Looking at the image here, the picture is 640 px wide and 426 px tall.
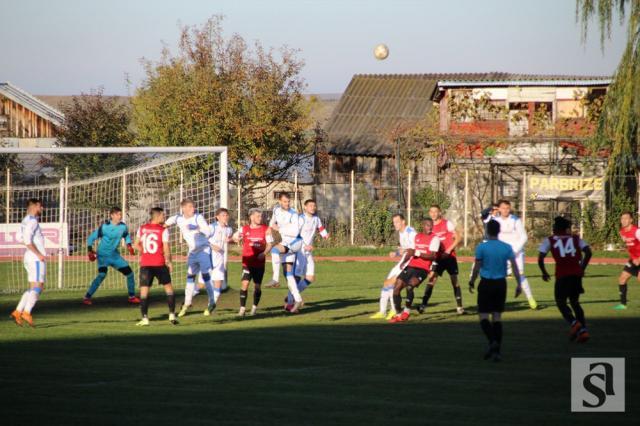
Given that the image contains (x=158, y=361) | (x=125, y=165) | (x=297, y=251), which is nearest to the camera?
(x=158, y=361)

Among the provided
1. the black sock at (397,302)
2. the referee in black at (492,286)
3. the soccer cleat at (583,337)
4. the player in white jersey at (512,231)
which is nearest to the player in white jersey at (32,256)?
the black sock at (397,302)

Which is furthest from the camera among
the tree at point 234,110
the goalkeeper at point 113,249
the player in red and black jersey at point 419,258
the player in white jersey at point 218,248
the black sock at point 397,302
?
the tree at point 234,110

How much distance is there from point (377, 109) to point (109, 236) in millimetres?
38927

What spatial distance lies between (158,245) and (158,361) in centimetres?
431

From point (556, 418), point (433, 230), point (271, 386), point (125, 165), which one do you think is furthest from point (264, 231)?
point (125, 165)

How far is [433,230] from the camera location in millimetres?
19719

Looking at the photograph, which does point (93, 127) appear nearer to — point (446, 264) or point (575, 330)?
point (446, 264)

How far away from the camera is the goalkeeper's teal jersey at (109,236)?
2252cm

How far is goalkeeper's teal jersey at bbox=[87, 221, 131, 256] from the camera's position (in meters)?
22.5

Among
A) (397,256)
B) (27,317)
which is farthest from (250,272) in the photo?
(27,317)

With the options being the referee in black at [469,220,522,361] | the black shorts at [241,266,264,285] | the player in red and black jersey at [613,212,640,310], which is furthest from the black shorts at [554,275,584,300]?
the black shorts at [241,266,264,285]

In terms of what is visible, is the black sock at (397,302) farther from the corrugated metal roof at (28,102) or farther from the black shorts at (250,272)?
the corrugated metal roof at (28,102)

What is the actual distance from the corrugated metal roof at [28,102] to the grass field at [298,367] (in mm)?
38318

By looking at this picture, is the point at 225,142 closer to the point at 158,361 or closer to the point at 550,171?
the point at 550,171
